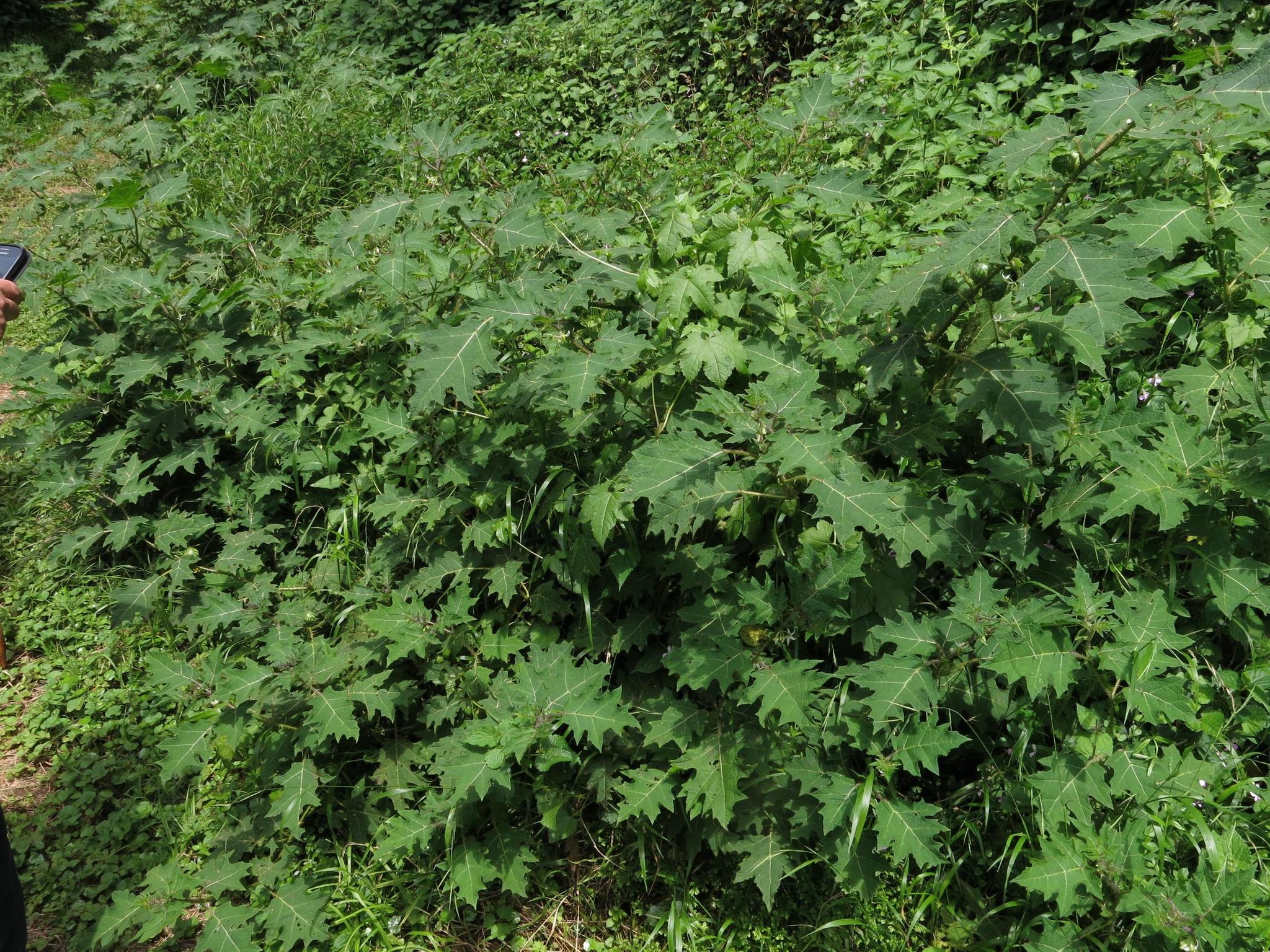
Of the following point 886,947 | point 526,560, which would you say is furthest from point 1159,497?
point 526,560

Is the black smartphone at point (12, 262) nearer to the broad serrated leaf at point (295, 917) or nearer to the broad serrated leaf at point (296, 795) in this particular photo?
the broad serrated leaf at point (296, 795)

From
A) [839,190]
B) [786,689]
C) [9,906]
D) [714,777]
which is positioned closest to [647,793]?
[714,777]

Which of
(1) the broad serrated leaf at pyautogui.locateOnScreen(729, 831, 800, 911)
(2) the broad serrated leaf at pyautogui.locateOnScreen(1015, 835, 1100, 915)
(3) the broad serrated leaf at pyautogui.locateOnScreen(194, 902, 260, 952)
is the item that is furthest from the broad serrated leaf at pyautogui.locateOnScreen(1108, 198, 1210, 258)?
(3) the broad serrated leaf at pyautogui.locateOnScreen(194, 902, 260, 952)

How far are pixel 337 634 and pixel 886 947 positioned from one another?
6.88 feet

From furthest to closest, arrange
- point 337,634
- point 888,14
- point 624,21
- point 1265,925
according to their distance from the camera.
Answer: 1. point 624,21
2. point 888,14
3. point 337,634
4. point 1265,925

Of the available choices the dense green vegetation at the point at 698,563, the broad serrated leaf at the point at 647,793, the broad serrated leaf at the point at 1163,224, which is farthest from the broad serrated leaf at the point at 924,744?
the broad serrated leaf at the point at 1163,224

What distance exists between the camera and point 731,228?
2697 mm

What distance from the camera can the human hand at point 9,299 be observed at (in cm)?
237

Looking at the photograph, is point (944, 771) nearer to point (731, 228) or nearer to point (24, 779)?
point (731, 228)

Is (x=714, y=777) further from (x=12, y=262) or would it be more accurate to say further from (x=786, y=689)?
(x=12, y=262)

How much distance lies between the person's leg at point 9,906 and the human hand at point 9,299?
1.31 metres

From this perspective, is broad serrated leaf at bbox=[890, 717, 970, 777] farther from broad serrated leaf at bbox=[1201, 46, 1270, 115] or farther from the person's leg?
the person's leg

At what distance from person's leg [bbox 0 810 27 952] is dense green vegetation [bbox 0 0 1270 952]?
532mm

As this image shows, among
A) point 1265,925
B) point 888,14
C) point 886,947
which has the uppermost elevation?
point 888,14
